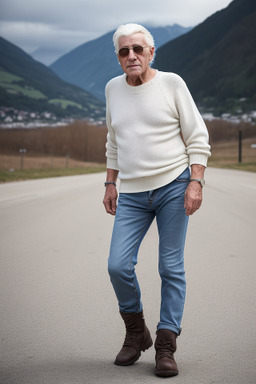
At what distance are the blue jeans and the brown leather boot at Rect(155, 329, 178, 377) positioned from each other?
1.9 inches

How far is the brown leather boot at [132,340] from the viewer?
149 inches

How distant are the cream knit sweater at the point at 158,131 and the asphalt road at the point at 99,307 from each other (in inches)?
43.1

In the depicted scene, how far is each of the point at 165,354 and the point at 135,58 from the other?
1.72 m

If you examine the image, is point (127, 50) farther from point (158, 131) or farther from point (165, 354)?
point (165, 354)

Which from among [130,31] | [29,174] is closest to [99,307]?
[130,31]

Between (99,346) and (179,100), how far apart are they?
5.49 feet

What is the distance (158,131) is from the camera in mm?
3730

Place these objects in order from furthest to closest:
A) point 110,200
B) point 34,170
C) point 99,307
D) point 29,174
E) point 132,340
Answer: point 34,170, point 29,174, point 99,307, point 110,200, point 132,340

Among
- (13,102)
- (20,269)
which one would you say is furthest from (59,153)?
(20,269)

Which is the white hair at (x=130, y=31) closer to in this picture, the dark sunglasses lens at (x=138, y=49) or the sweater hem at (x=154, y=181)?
the dark sunglasses lens at (x=138, y=49)

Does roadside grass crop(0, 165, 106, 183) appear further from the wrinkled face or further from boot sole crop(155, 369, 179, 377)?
boot sole crop(155, 369, 179, 377)

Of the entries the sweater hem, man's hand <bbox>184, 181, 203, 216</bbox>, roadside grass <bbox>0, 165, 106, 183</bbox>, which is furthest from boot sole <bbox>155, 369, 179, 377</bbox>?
roadside grass <bbox>0, 165, 106, 183</bbox>

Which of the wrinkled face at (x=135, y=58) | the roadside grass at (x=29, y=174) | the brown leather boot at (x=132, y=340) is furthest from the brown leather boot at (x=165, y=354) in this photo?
the roadside grass at (x=29, y=174)

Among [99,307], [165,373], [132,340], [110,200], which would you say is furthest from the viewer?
[99,307]
